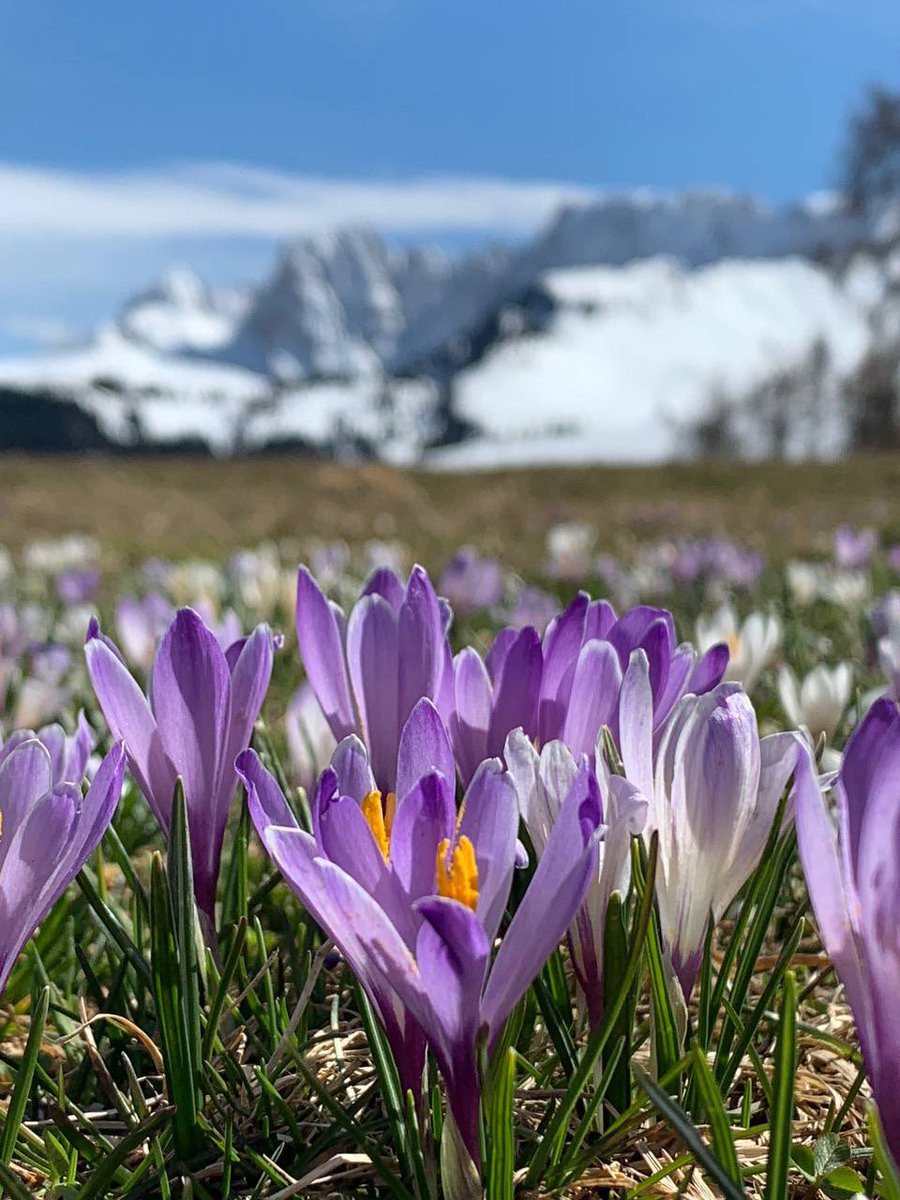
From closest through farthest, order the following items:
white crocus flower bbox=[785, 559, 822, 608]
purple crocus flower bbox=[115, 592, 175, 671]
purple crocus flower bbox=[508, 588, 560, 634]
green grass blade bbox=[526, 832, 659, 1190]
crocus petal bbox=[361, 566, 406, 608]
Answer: green grass blade bbox=[526, 832, 659, 1190] → crocus petal bbox=[361, 566, 406, 608] → purple crocus flower bbox=[115, 592, 175, 671] → purple crocus flower bbox=[508, 588, 560, 634] → white crocus flower bbox=[785, 559, 822, 608]

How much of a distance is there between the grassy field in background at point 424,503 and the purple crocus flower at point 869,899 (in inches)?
246

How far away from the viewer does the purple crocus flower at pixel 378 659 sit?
33.2 inches

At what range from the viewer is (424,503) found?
45.5 ft

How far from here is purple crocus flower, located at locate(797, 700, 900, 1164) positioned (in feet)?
1.71

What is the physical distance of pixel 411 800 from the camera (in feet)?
1.83

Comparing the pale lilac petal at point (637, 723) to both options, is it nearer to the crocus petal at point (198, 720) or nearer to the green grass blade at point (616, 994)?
the green grass blade at point (616, 994)

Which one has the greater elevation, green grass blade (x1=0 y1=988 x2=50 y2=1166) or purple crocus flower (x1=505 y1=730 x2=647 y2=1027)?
purple crocus flower (x1=505 y1=730 x2=647 y2=1027)

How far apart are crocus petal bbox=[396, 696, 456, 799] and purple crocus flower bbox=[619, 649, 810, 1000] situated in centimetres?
12

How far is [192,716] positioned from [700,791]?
33 cm

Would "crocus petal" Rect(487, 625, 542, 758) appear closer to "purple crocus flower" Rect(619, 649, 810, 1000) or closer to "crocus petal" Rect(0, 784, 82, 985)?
"purple crocus flower" Rect(619, 649, 810, 1000)

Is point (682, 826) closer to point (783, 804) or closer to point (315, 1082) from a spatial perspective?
point (783, 804)

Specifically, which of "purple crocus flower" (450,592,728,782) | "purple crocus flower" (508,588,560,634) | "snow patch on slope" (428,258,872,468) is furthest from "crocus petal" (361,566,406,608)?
"snow patch on slope" (428,258,872,468)

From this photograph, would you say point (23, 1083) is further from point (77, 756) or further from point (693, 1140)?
point (693, 1140)

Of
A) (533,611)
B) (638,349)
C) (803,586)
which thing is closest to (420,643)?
(533,611)
